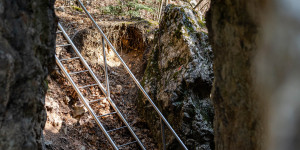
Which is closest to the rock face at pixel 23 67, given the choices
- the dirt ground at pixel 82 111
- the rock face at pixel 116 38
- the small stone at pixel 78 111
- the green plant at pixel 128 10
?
the dirt ground at pixel 82 111

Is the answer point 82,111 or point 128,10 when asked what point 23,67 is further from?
point 128,10

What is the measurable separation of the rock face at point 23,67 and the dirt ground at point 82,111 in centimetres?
172

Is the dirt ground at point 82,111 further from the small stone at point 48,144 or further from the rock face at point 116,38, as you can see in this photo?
the rock face at point 116,38

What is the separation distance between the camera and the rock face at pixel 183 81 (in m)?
4.50

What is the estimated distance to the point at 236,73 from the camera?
219 cm

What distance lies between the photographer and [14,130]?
208 cm

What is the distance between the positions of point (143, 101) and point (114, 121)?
2.42ft

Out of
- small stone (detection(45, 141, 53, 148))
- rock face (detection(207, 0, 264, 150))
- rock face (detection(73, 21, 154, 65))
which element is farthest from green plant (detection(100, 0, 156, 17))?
rock face (detection(207, 0, 264, 150))

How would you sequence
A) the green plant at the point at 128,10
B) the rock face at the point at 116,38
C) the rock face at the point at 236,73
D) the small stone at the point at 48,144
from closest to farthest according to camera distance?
the rock face at the point at 236,73, the small stone at the point at 48,144, the rock face at the point at 116,38, the green plant at the point at 128,10

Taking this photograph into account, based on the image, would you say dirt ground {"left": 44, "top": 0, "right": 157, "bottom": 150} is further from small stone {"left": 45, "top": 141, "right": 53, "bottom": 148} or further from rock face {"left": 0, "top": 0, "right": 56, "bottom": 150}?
rock face {"left": 0, "top": 0, "right": 56, "bottom": 150}

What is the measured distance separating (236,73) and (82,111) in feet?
10.9

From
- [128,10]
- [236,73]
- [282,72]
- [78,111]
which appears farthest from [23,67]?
[128,10]

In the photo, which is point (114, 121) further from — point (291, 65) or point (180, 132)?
point (291, 65)

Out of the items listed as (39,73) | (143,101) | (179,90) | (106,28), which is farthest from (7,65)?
(106,28)
